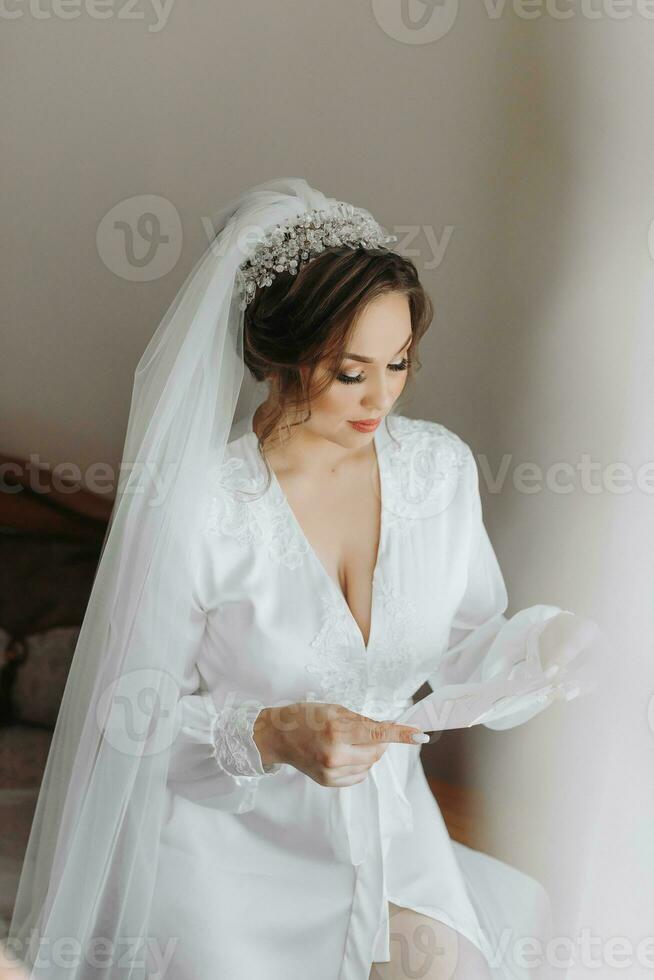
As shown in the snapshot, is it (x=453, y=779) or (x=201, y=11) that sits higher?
(x=201, y=11)

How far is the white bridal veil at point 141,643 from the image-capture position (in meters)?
1.12

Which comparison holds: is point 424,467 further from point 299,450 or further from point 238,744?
point 238,744

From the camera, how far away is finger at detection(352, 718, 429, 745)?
1.00m

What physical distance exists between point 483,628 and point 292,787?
365mm

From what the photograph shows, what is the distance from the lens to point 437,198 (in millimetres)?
1479

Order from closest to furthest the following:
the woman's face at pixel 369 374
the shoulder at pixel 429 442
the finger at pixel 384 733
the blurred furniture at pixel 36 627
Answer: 1. the finger at pixel 384 733
2. the woman's face at pixel 369 374
3. the shoulder at pixel 429 442
4. the blurred furniture at pixel 36 627

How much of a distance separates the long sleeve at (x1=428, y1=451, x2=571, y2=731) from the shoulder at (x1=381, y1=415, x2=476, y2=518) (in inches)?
0.8

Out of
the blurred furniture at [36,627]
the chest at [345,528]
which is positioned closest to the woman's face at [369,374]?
the chest at [345,528]

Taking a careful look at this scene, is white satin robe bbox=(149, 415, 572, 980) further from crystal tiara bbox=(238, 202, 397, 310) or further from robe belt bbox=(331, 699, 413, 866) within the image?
crystal tiara bbox=(238, 202, 397, 310)

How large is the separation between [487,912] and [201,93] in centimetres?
146

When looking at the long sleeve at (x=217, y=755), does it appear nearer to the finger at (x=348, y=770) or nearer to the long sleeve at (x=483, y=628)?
the finger at (x=348, y=770)

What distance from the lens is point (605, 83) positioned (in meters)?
1.11

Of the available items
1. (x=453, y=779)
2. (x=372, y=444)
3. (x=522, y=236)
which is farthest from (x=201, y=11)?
(x=453, y=779)

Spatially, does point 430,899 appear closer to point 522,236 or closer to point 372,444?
point 372,444
